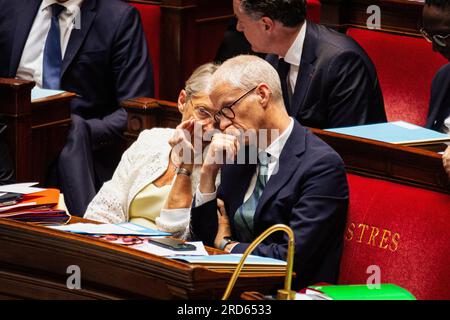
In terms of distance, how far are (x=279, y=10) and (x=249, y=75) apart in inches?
35.2

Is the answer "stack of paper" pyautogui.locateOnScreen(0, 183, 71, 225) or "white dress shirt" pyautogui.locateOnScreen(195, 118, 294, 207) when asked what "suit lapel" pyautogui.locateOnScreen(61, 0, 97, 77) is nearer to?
"stack of paper" pyautogui.locateOnScreen(0, 183, 71, 225)

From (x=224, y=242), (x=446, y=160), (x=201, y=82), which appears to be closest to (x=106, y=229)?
(x=224, y=242)

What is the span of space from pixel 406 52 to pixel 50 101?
1482 millimetres

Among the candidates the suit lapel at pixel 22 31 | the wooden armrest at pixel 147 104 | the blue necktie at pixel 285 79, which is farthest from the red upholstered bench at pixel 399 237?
the suit lapel at pixel 22 31

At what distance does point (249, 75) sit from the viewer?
282 centimetres

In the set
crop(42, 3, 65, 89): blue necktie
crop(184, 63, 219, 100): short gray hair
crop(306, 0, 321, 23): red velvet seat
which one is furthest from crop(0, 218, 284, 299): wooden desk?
crop(306, 0, 321, 23): red velvet seat

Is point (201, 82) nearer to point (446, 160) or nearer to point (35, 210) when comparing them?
point (35, 210)

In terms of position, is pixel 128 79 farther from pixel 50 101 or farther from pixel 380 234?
pixel 380 234

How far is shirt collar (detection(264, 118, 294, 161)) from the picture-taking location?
283 cm

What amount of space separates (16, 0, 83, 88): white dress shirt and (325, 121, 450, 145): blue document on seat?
66.7 inches

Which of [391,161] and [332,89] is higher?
[332,89]
